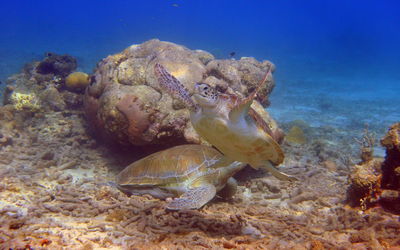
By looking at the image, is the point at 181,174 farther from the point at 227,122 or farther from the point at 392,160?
the point at 392,160

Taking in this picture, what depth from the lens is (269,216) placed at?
3.68m

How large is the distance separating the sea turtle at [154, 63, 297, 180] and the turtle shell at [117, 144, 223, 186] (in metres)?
0.80

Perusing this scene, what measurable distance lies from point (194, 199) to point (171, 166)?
94 centimetres

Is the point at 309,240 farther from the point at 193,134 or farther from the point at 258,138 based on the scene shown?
the point at 193,134

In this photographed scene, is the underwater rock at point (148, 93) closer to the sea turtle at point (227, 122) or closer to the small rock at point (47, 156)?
the small rock at point (47, 156)

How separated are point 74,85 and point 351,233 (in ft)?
27.9

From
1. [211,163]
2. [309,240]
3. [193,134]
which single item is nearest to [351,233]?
[309,240]

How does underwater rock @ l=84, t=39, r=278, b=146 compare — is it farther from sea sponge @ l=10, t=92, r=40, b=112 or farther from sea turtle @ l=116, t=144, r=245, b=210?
sea sponge @ l=10, t=92, r=40, b=112

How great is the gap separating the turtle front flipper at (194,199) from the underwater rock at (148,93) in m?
1.49

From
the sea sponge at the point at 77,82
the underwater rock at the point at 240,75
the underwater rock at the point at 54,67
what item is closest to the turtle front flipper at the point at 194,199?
the underwater rock at the point at 240,75

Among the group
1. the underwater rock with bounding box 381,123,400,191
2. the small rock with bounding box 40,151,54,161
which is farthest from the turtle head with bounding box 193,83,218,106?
the small rock with bounding box 40,151,54,161

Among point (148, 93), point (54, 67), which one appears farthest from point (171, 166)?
point (54, 67)

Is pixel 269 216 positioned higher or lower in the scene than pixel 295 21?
lower

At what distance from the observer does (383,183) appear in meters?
3.92
